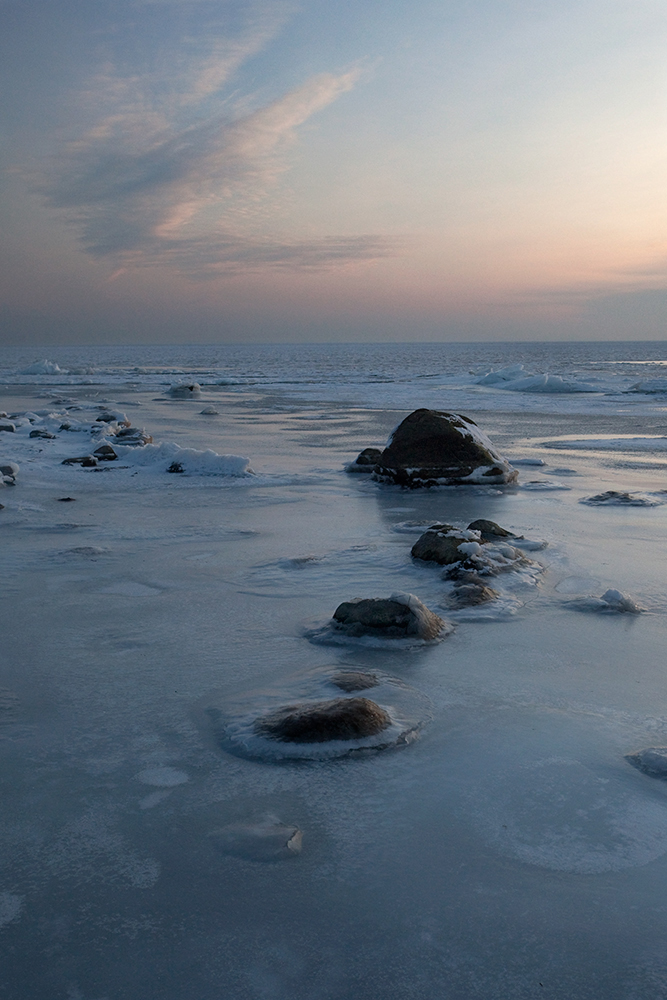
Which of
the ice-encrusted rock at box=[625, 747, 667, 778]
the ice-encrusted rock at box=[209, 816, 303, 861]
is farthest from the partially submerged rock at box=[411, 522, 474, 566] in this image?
the ice-encrusted rock at box=[209, 816, 303, 861]

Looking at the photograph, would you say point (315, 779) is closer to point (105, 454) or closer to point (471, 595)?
point (471, 595)

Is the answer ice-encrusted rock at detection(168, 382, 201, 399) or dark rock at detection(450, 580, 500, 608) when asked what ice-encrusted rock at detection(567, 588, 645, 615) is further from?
ice-encrusted rock at detection(168, 382, 201, 399)

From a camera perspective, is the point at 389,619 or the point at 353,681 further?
the point at 389,619

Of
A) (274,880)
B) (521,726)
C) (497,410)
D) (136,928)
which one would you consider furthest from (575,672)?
(497,410)

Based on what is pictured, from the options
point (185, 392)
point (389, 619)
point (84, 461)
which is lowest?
point (389, 619)

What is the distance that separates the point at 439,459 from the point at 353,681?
495 cm

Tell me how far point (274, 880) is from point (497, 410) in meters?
16.6

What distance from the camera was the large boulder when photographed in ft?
24.8

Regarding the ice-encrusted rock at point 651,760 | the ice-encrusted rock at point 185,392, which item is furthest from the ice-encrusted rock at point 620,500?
the ice-encrusted rock at point 185,392

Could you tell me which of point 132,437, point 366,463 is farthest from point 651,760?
point 132,437

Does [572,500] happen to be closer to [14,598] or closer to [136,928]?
[14,598]

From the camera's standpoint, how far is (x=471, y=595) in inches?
154

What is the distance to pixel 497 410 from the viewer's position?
17750 mm

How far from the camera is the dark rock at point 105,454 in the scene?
8930 millimetres
